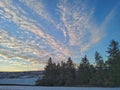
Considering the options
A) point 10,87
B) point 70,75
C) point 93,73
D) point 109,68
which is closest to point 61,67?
point 70,75

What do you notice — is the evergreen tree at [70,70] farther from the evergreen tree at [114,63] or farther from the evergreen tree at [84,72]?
the evergreen tree at [114,63]

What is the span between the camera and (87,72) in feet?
253

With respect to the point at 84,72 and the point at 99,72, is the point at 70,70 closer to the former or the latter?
the point at 84,72

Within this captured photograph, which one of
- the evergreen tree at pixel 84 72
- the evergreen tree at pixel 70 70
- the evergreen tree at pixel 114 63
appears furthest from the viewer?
the evergreen tree at pixel 70 70

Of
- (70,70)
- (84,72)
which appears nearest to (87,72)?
(84,72)

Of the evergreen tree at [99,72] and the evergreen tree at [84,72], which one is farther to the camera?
the evergreen tree at [84,72]

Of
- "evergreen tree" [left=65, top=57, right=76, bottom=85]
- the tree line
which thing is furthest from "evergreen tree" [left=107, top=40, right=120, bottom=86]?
"evergreen tree" [left=65, top=57, right=76, bottom=85]

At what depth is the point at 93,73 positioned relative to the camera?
245 feet

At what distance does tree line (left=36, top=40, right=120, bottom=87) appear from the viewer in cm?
6512

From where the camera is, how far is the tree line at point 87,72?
65125 mm

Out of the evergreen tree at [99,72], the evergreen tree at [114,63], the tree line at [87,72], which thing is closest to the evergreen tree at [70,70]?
the tree line at [87,72]

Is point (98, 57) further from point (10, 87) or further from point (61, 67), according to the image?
point (10, 87)

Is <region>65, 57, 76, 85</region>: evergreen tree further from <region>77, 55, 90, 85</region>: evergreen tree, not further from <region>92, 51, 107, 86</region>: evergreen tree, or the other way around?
<region>92, 51, 107, 86</region>: evergreen tree

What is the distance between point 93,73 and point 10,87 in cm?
3765
